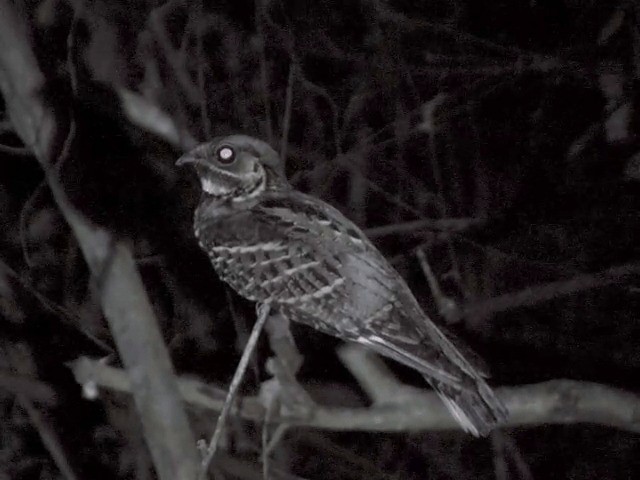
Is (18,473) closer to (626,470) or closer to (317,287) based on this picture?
(317,287)

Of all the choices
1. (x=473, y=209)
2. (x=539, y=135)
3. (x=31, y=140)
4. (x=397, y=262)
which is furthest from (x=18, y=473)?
(x=539, y=135)

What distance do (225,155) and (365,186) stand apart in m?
0.22

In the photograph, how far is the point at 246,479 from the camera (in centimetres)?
87

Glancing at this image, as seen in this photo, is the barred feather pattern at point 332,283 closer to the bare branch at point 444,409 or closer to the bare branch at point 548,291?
the bare branch at point 444,409

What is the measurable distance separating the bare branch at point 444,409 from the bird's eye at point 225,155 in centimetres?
26

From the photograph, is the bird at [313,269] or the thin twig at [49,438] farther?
the thin twig at [49,438]

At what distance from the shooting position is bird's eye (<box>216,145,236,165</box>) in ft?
2.70

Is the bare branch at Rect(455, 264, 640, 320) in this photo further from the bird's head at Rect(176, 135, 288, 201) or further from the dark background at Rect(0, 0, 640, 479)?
the bird's head at Rect(176, 135, 288, 201)

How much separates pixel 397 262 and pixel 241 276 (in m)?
0.20

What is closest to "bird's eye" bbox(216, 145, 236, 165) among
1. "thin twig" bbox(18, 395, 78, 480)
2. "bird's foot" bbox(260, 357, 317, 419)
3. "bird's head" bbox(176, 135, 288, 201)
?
"bird's head" bbox(176, 135, 288, 201)

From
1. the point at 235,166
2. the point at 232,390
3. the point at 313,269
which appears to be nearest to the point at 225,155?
the point at 235,166

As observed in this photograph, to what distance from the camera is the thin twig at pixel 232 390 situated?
799 mm

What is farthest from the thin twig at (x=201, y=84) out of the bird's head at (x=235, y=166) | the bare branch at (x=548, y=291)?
the bare branch at (x=548, y=291)

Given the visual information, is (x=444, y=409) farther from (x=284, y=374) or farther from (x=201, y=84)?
(x=201, y=84)
